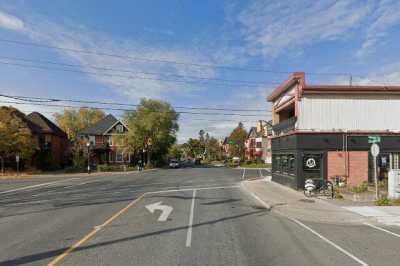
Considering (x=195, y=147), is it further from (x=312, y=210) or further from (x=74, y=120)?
(x=312, y=210)

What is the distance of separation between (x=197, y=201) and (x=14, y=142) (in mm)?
32721

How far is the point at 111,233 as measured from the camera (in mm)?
9461

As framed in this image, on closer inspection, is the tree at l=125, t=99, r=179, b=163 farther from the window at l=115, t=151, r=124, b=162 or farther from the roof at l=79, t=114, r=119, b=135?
the roof at l=79, t=114, r=119, b=135

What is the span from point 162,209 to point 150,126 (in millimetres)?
47313

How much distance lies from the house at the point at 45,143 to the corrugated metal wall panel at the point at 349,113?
40566 mm

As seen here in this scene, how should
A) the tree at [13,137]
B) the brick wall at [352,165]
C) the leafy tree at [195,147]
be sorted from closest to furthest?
the brick wall at [352,165] < the tree at [13,137] < the leafy tree at [195,147]

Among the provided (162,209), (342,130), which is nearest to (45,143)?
(162,209)

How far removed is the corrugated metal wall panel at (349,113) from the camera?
69.2 ft

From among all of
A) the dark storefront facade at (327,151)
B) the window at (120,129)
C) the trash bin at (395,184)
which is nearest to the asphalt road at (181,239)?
the trash bin at (395,184)

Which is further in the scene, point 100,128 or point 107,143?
point 100,128

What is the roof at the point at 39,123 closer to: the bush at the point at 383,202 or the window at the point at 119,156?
the window at the point at 119,156

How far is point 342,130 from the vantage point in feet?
69.1

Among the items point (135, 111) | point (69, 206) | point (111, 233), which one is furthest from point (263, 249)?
point (135, 111)

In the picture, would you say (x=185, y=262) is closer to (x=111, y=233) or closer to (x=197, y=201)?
(x=111, y=233)
